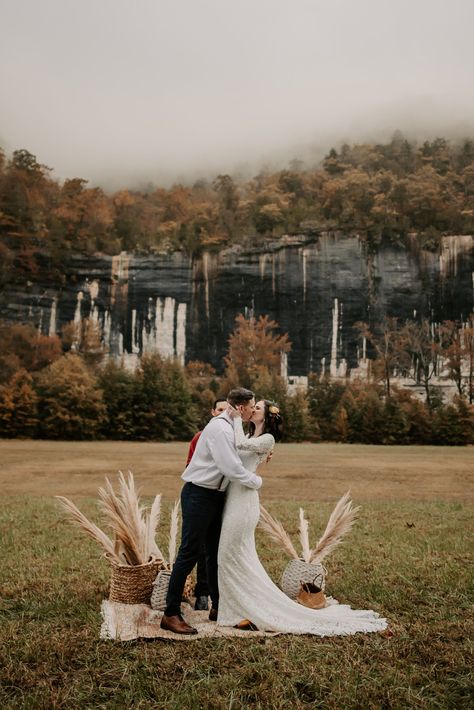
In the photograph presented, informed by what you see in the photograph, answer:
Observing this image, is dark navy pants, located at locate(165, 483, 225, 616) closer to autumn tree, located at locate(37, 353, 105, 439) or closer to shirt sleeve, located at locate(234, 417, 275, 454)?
shirt sleeve, located at locate(234, 417, 275, 454)

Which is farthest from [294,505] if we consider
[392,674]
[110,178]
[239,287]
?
[110,178]

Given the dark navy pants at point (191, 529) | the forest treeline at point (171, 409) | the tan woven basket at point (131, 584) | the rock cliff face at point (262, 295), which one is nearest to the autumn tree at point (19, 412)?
the forest treeline at point (171, 409)

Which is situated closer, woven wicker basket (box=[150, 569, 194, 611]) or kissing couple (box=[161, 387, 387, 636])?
kissing couple (box=[161, 387, 387, 636])

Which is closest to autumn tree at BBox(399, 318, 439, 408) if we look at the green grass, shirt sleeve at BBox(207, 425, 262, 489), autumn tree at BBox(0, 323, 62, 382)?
autumn tree at BBox(0, 323, 62, 382)

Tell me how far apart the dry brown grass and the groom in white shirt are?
9.13 meters

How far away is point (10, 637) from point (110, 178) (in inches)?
4599

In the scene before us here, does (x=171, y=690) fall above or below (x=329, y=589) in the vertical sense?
above

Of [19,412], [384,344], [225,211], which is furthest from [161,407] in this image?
[225,211]

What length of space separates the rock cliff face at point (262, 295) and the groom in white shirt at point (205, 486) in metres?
47.8

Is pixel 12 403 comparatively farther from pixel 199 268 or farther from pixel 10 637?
pixel 10 637

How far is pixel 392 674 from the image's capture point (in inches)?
142

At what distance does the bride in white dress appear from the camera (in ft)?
14.8

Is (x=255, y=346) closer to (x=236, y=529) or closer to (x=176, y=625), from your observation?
(x=236, y=529)

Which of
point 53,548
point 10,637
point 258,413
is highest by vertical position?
point 258,413
